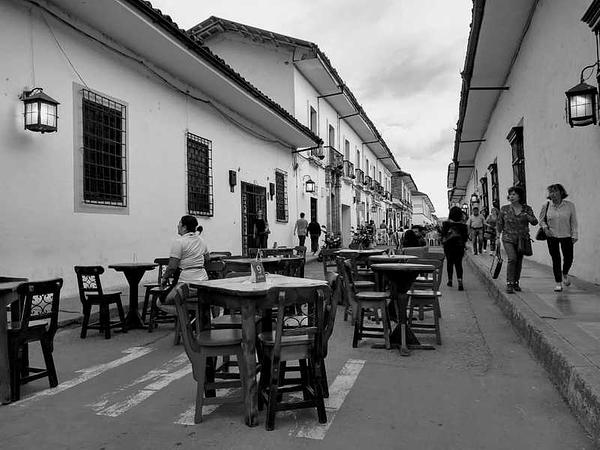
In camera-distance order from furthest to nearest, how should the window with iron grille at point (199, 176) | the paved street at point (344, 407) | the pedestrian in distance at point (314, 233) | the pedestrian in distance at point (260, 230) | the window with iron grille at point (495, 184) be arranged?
the pedestrian in distance at point (314, 233) → the window with iron grille at point (495, 184) → the pedestrian in distance at point (260, 230) → the window with iron grille at point (199, 176) → the paved street at point (344, 407)

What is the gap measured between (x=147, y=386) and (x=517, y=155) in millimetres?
11519

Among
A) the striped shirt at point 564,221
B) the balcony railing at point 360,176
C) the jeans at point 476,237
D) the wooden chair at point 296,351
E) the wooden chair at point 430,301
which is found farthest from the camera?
the balcony railing at point 360,176

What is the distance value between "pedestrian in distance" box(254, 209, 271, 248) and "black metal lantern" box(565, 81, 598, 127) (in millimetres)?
8388

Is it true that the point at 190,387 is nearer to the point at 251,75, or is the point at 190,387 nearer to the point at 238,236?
the point at 238,236

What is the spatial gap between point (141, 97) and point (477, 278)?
25.5ft

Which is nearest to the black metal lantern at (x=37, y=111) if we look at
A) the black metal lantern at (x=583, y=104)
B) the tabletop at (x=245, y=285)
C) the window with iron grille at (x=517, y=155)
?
the tabletop at (x=245, y=285)

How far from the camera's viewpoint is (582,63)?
23.7ft

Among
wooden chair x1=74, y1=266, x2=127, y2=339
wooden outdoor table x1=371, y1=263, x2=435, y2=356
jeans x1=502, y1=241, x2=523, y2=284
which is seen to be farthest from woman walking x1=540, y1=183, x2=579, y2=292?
wooden chair x1=74, y1=266, x2=127, y2=339

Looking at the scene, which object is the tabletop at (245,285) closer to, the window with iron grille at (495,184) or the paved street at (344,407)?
the paved street at (344,407)

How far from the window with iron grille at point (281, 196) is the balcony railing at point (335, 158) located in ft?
17.2

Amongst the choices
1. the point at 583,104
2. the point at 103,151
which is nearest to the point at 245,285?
the point at 583,104

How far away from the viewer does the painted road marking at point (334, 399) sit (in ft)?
9.89

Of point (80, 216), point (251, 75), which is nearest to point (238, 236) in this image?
point (80, 216)

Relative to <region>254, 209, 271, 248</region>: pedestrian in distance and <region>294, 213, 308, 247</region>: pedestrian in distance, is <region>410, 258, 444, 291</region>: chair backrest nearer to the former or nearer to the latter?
<region>254, 209, 271, 248</region>: pedestrian in distance
